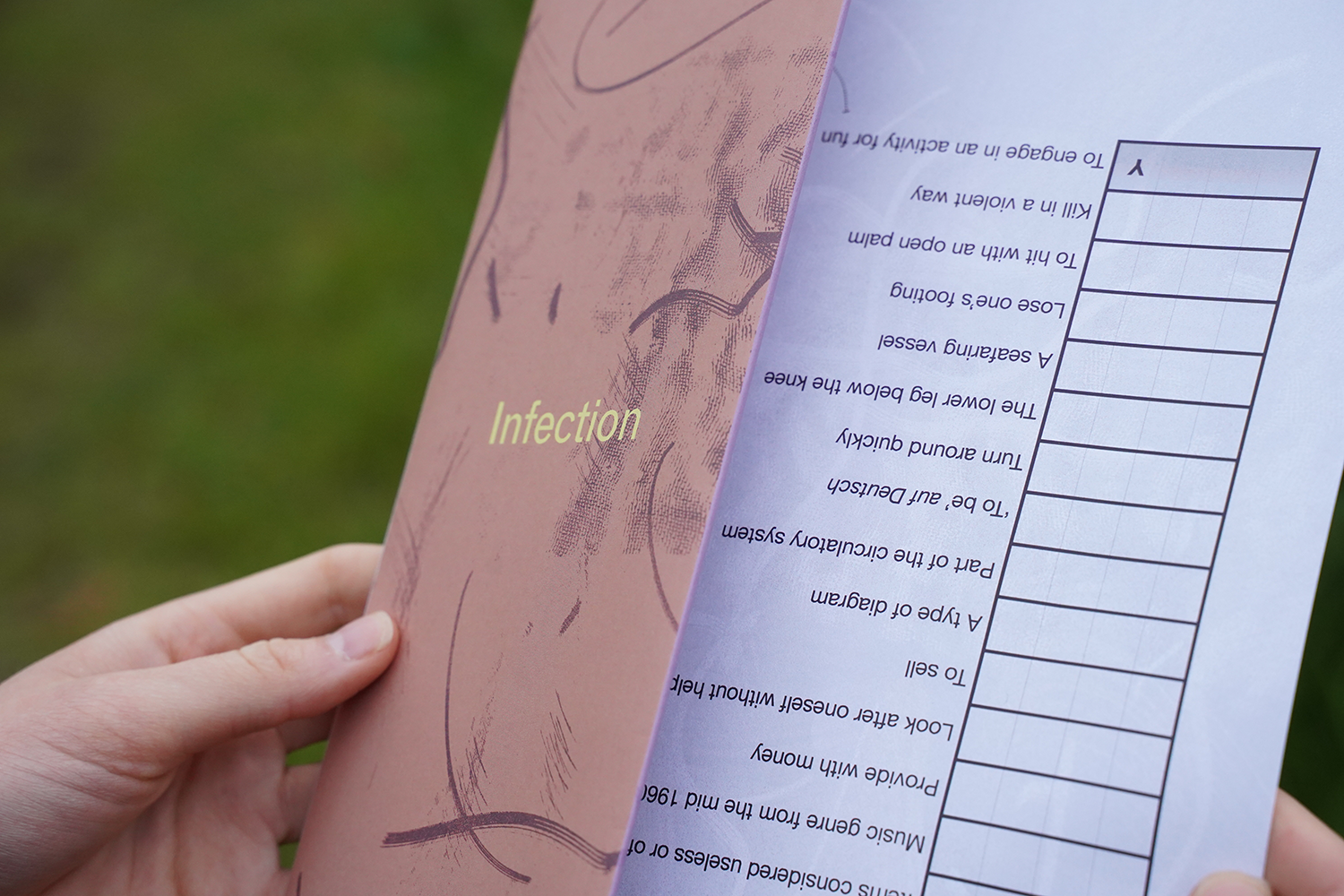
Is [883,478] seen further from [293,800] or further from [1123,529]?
[293,800]

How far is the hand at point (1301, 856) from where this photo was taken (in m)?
0.63

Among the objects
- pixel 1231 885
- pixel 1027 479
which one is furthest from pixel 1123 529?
pixel 1231 885

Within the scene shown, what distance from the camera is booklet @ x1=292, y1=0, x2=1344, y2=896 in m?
0.61

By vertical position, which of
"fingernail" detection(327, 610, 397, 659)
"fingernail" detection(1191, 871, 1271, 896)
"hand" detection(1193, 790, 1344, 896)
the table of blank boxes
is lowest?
"fingernail" detection(327, 610, 397, 659)

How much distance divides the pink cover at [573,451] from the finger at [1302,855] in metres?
0.40

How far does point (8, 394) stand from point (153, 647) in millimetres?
1182

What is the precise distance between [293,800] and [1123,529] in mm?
706

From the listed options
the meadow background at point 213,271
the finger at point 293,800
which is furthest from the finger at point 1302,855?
the meadow background at point 213,271

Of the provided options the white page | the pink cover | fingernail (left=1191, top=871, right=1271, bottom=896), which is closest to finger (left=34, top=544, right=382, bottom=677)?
the pink cover

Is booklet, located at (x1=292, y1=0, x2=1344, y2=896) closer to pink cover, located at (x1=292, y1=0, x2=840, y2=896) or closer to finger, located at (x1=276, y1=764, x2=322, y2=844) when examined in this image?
pink cover, located at (x1=292, y1=0, x2=840, y2=896)

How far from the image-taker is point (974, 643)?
643 mm

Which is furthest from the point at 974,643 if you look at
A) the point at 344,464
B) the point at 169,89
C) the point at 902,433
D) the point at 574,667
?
the point at 169,89

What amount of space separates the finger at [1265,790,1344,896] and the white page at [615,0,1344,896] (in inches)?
2.8

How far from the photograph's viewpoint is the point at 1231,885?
0.57 m
